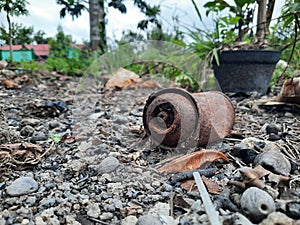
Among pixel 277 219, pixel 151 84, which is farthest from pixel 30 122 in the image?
pixel 151 84

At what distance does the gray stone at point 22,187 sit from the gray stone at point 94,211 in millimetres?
229

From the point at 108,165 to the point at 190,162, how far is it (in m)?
0.32

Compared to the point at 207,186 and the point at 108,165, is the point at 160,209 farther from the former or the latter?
the point at 108,165

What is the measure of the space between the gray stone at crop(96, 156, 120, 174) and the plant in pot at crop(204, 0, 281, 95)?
5.75 feet

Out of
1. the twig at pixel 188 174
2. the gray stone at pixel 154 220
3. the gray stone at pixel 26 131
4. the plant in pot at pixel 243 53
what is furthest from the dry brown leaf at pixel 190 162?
the plant in pot at pixel 243 53

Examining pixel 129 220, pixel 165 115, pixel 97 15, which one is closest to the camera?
pixel 129 220

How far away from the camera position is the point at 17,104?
2219mm

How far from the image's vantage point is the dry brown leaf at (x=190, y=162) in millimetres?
998

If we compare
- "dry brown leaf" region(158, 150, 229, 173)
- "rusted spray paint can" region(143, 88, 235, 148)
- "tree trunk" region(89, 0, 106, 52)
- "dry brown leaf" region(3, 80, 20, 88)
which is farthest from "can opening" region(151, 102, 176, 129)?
"tree trunk" region(89, 0, 106, 52)

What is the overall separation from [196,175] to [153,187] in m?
0.16

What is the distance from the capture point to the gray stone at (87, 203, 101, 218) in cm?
76

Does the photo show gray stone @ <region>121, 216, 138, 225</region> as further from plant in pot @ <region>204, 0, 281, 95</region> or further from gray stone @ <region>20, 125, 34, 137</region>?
plant in pot @ <region>204, 0, 281, 95</region>

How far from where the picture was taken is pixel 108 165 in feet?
3.42

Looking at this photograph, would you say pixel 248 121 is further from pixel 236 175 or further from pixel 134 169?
pixel 134 169
